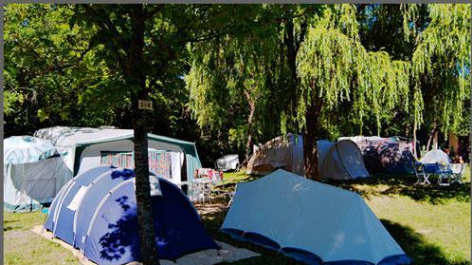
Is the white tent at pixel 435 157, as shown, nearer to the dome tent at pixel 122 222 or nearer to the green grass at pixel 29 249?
the dome tent at pixel 122 222

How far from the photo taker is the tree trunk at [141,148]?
454 cm

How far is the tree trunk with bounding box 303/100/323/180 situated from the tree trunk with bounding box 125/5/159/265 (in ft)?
20.7

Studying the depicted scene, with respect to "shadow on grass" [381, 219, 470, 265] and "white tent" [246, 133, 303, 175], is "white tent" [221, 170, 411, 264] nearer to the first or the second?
"shadow on grass" [381, 219, 470, 265]

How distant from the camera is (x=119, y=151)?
1123cm

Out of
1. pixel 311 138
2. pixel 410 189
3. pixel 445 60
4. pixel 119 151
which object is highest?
pixel 445 60

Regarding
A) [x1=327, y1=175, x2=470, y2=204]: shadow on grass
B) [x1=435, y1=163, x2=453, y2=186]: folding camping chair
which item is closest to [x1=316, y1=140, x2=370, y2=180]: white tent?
[x1=327, y1=175, x2=470, y2=204]: shadow on grass

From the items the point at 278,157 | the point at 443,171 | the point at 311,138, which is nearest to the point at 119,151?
the point at 311,138

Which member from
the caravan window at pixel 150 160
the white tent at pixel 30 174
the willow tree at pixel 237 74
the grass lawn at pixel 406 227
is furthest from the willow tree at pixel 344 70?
the white tent at pixel 30 174

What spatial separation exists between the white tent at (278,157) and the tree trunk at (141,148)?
11762 millimetres

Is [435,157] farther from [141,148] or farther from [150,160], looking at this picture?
[141,148]

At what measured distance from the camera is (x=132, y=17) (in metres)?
4.59

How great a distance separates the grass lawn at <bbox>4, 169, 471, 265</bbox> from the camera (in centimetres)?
660

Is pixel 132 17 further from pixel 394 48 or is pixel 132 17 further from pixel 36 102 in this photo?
pixel 36 102

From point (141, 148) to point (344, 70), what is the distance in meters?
5.97
